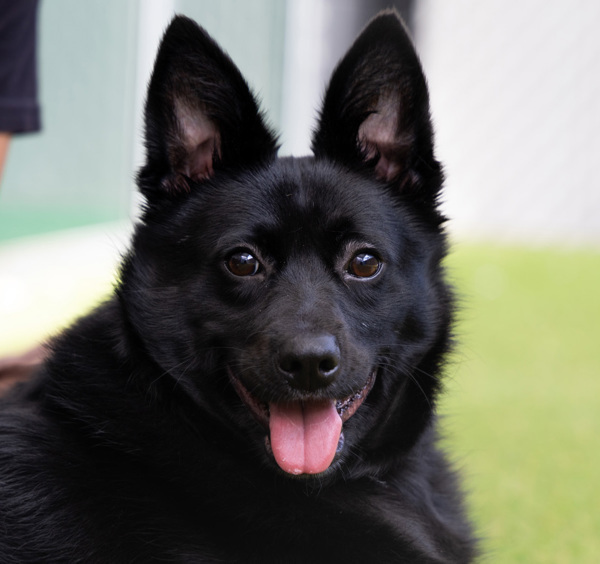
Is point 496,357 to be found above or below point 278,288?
below

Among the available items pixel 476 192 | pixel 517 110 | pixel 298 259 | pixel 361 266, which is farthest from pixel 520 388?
pixel 517 110

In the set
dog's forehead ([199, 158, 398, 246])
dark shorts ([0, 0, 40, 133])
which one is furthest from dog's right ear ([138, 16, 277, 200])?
dark shorts ([0, 0, 40, 133])

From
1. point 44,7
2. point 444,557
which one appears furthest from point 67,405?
point 44,7

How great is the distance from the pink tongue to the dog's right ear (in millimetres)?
771

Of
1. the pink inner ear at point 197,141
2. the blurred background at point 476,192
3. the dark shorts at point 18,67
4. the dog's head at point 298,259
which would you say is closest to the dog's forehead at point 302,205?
the dog's head at point 298,259

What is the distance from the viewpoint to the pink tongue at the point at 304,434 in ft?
6.73

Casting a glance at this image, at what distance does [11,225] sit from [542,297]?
5.13m

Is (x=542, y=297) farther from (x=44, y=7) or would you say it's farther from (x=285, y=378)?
(x=285, y=378)

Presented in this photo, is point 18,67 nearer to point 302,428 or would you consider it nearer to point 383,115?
point 383,115

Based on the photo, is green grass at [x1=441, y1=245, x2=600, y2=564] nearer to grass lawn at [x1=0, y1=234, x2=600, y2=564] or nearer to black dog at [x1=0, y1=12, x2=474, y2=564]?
grass lawn at [x1=0, y1=234, x2=600, y2=564]

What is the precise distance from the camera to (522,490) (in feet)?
12.1

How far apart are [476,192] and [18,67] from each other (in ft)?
34.7

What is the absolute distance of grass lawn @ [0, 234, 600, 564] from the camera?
3.23 meters

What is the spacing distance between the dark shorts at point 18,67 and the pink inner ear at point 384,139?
5.08ft
